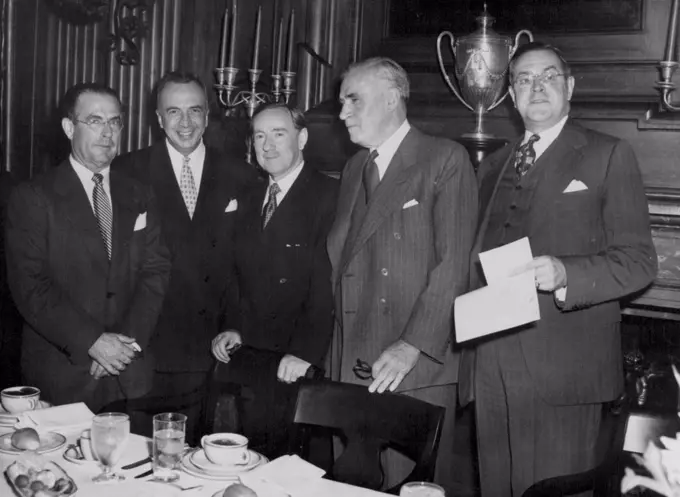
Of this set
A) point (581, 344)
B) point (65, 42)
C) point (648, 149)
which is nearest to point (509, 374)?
point (581, 344)

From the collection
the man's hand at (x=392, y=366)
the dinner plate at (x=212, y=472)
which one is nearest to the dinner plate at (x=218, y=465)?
the dinner plate at (x=212, y=472)

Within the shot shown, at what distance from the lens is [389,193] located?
2.47m

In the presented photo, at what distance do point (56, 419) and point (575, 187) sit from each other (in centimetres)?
154

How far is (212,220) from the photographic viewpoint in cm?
304

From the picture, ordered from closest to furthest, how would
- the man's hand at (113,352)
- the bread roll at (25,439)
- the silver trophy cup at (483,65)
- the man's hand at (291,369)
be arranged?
the bread roll at (25,439)
the man's hand at (291,369)
the man's hand at (113,352)
the silver trophy cup at (483,65)

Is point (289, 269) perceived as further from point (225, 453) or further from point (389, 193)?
point (225, 453)

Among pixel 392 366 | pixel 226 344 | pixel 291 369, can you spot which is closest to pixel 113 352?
pixel 226 344

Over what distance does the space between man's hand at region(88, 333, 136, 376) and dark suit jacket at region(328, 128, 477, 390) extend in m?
0.76

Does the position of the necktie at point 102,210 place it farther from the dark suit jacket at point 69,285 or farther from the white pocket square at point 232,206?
the white pocket square at point 232,206

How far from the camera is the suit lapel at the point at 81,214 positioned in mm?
2719

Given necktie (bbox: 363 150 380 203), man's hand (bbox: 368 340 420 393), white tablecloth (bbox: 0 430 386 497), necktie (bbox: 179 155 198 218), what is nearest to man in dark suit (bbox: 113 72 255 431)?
necktie (bbox: 179 155 198 218)

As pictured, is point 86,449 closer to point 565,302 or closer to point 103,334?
point 103,334

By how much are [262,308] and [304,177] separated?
0.50 metres

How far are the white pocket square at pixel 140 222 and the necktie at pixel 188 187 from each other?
219 mm
